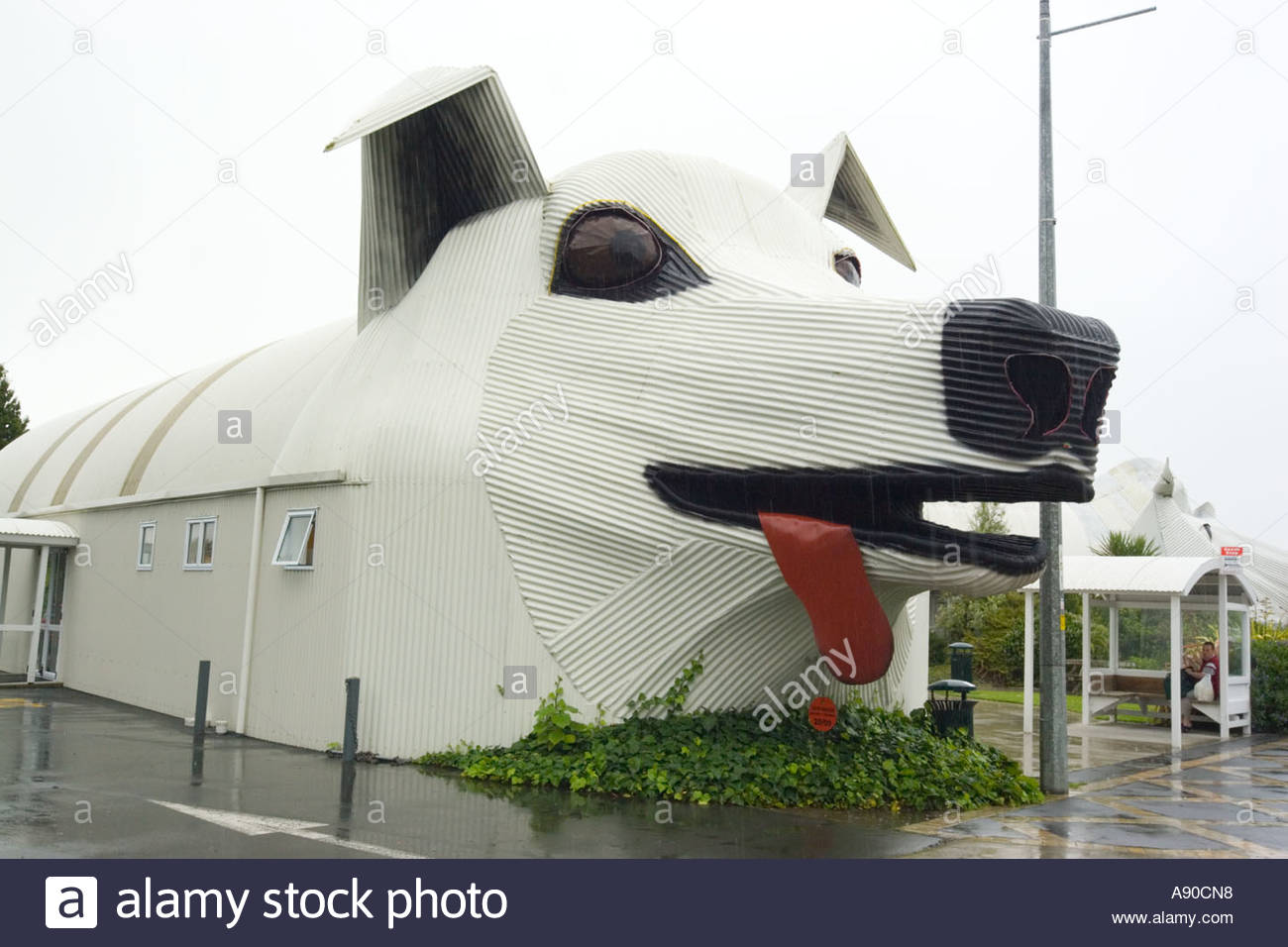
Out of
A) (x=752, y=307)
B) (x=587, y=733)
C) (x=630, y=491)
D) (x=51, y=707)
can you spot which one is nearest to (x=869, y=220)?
(x=752, y=307)

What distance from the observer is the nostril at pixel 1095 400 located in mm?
8086

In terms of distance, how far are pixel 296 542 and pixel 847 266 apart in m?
6.72

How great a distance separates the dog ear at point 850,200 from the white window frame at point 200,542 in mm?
8459

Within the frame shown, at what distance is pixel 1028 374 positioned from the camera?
8023 mm

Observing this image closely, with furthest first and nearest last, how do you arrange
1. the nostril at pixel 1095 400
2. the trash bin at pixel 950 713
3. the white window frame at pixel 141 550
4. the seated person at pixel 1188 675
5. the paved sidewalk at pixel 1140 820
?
1. the seated person at pixel 1188 675
2. the white window frame at pixel 141 550
3. the trash bin at pixel 950 713
4. the paved sidewalk at pixel 1140 820
5. the nostril at pixel 1095 400

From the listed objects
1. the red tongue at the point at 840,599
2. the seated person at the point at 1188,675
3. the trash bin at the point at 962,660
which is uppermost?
the red tongue at the point at 840,599

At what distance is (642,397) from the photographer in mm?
9969

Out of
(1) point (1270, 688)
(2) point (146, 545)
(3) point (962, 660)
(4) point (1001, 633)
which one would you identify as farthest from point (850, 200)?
(4) point (1001, 633)

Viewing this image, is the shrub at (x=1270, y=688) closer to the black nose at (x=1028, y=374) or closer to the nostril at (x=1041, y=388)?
the black nose at (x=1028, y=374)

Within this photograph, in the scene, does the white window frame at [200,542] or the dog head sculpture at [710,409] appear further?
the white window frame at [200,542]

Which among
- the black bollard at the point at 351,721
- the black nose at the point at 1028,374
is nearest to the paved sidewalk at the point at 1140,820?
the black nose at the point at 1028,374

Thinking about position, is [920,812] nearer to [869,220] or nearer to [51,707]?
[869,220]

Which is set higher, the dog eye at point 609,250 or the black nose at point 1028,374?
the dog eye at point 609,250

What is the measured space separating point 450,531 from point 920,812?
197 inches
